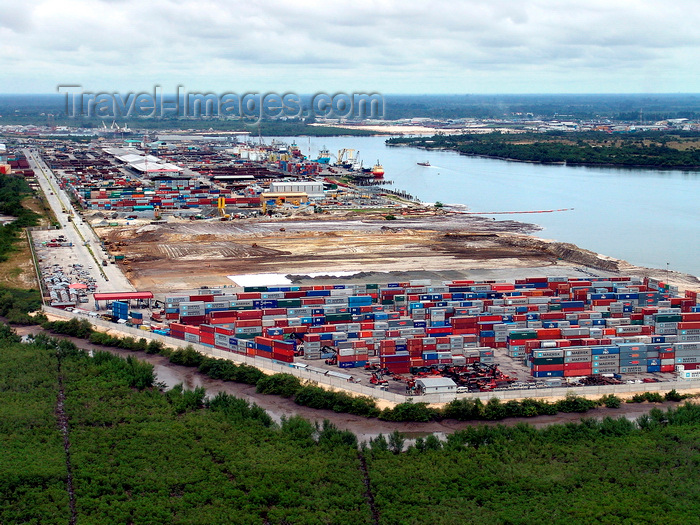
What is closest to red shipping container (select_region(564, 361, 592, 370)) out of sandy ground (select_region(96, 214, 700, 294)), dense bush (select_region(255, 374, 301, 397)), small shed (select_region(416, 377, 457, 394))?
small shed (select_region(416, 377, 457, 394))

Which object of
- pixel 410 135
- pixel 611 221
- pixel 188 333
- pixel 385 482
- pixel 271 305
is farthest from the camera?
pixel 410 135

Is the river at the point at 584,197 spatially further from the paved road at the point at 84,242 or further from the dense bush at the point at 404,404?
the paved road at the point at 84,242

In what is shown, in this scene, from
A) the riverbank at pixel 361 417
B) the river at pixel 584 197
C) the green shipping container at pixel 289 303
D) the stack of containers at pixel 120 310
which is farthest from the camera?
the river at pixel 584 197

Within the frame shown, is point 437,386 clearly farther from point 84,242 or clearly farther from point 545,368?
point 84,242

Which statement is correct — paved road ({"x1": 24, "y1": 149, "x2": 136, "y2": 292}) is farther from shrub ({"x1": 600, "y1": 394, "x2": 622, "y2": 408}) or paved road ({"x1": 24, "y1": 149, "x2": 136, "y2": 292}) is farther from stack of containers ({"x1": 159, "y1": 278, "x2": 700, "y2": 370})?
shrub ({"x1": 600, "y1": 394, "x2": 622, "y2": 408})

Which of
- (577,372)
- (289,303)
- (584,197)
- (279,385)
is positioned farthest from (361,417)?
(584,197)

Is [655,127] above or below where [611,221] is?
above

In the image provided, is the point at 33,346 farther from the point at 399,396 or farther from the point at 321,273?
the point at 321,273

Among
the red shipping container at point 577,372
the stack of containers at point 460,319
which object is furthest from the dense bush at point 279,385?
the red shipping container at point 577,372

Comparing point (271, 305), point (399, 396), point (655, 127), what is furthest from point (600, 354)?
point (655, 127)
